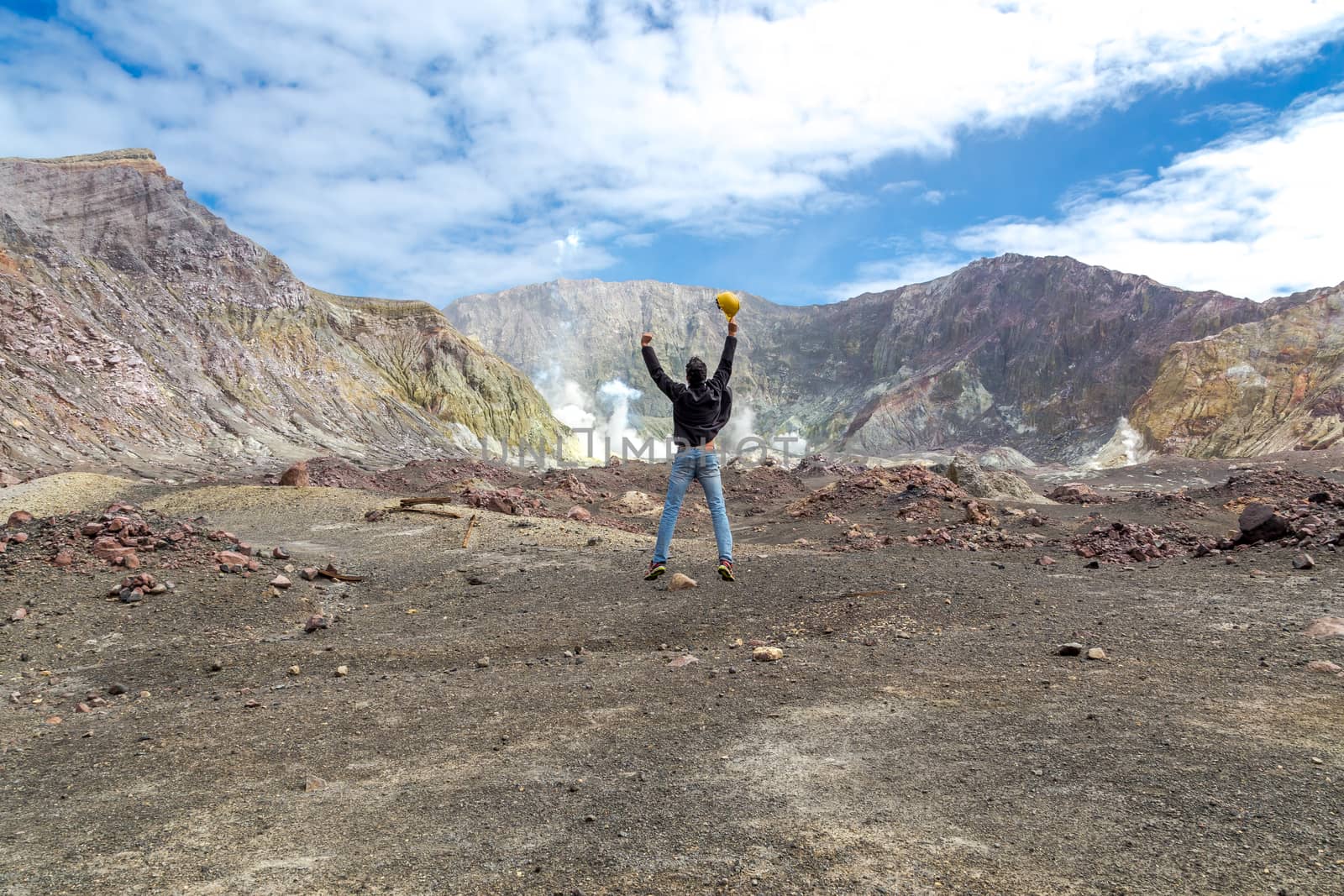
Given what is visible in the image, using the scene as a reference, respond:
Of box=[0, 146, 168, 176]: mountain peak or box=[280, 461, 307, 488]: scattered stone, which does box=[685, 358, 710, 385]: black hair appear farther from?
box=[0, 146, 168, 176]: mountain peak

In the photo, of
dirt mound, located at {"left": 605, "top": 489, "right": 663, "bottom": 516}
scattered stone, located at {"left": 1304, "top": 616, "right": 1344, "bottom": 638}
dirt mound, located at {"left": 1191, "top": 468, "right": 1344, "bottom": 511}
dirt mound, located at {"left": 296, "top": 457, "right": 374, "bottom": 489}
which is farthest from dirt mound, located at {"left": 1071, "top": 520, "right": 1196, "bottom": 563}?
dirt mound, located at {"left": 296, "top": 457, "right": 374, "bottom": 489}

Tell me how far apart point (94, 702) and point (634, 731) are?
3674 millimetres

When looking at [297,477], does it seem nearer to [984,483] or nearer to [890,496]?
[890,496]

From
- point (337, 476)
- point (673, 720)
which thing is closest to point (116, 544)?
point (673, 720)

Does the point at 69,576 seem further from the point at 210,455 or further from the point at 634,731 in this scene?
the point at 210,455

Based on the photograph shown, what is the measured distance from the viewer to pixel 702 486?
7.44 metres

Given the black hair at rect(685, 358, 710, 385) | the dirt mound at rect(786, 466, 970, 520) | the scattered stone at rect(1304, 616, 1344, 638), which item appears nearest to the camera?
the scattered stone at rect(1304, 616, 1344, 638)

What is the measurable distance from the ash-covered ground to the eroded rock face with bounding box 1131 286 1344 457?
47.4 metres

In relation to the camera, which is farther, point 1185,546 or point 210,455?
point 210,455

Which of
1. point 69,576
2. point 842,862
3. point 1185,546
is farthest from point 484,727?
point 1185,546

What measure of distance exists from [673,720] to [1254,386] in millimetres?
61881

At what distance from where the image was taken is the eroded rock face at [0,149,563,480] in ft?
109

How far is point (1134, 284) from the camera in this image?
260ft

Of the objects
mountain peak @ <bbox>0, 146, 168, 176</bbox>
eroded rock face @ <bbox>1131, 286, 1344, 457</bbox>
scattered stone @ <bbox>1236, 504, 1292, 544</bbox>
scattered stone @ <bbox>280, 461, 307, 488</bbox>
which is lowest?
scattered stone @ <bbox>1236, 504, 1292, 544</bbox>
